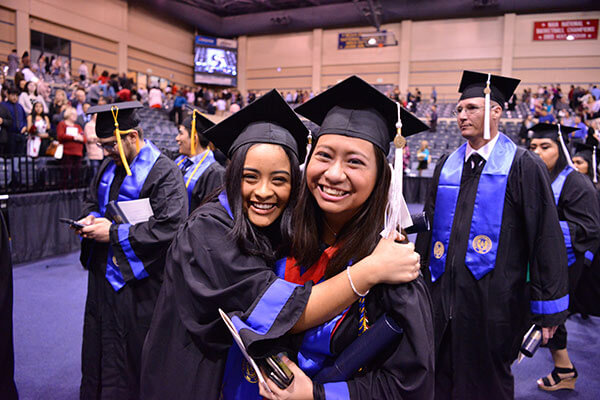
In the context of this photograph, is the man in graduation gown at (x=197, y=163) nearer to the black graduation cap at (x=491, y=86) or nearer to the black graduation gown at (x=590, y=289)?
the black graduation cap at (x=491, y=86)

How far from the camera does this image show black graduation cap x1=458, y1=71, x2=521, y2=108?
101 inches

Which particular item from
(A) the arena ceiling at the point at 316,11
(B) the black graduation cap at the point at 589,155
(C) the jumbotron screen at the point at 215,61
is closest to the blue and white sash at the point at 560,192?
(B) the black graduation cap at the point at 589,155

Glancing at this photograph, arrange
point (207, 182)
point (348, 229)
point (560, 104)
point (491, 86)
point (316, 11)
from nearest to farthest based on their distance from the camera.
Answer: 1. point (348, 229)
2. point (491, 86)
3. point (207, 182)
4. point (560, 104)
5. point (316, 11)

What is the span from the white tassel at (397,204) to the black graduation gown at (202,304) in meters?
0.32

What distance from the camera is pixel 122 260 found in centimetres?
249

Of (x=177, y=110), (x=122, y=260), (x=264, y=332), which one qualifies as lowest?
(x=122, y=260)

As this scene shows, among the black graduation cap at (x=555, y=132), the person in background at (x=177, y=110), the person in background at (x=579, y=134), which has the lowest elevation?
the black graduation cap at (x=555, y=132)

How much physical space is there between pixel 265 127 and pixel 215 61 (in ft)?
79.2

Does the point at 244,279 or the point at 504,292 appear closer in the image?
the point at 244,279

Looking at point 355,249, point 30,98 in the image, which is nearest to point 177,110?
point 30,98

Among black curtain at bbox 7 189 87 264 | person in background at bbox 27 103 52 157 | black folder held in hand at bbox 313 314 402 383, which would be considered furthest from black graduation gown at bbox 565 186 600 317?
person in background at bbox 27 103 52 157

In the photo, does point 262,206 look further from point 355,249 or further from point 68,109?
point 68,109

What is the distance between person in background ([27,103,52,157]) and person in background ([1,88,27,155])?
15 centimetres

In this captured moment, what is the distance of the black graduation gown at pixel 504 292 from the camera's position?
216 centimetres
